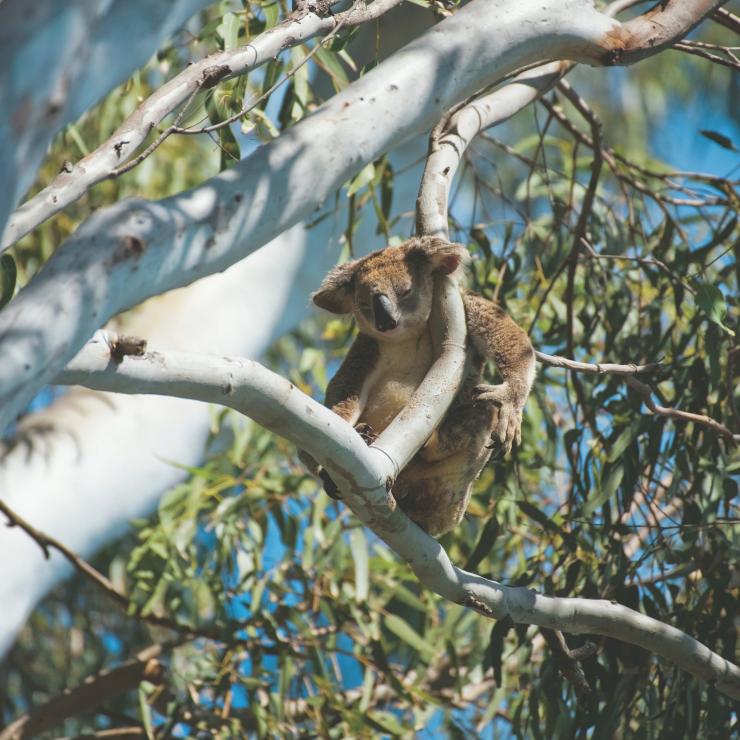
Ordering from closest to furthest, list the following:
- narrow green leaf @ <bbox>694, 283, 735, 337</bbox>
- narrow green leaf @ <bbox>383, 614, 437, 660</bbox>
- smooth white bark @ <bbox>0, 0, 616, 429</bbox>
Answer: smooth white bark @ <bbox>0, 0, 616, 429</bbox>
narrow green leaf @ <bbox>694, 283, 735, 337</bbox>
narrow green leaf @ <bbox>383, 614, 437, 660</bbox>

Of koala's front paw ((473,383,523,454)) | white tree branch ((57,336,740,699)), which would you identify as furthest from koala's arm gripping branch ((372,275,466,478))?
koala's front paw ((473,383,523,454))

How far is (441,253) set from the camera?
257cm

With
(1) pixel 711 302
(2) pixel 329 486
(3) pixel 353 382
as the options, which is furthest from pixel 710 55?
(2) pixel 329 486

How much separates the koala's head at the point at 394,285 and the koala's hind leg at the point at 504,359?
128 mm

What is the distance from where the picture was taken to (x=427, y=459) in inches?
104

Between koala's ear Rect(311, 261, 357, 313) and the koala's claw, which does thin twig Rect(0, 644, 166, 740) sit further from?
the koala's claw

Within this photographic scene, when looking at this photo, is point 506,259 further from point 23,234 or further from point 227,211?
point 23,234

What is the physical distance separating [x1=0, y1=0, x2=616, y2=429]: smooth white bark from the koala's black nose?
2.12ft

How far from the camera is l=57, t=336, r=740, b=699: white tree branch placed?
1.51 meters

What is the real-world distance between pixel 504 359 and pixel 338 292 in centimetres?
61

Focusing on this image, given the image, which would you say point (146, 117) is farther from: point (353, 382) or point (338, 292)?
point (338, 292)

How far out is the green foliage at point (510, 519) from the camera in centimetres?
293

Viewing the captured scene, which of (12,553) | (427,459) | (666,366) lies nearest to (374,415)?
(427,459)

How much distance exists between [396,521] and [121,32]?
0.96 metres
